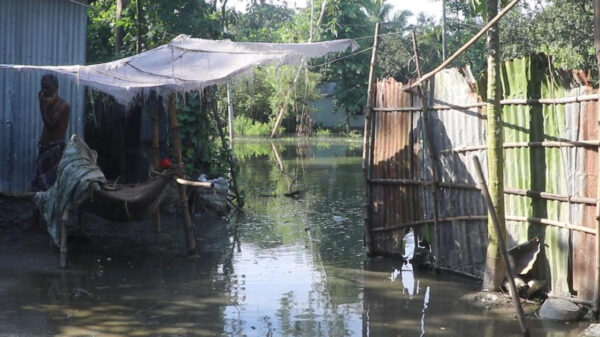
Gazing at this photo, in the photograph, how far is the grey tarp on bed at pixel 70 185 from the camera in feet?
29.2

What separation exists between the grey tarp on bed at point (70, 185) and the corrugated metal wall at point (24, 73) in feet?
5.50

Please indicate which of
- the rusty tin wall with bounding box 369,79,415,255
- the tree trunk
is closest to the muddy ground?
the rusty tin wall with bounding box 369,79,415,255

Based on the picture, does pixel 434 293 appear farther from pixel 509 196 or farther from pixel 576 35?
pixel 576 35

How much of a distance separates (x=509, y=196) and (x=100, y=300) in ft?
14.2

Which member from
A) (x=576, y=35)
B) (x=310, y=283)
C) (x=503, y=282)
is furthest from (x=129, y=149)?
(x=576, y=35)

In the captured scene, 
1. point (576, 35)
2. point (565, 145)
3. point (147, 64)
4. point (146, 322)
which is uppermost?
point (576, 35)

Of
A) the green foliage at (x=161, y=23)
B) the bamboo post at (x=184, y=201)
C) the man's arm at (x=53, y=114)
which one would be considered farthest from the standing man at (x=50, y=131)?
the green foliage at (x=161, y=23)

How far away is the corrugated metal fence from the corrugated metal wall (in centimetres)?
526

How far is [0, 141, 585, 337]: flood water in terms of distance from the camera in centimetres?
680

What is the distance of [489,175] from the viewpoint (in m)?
7.49

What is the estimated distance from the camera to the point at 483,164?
802cm

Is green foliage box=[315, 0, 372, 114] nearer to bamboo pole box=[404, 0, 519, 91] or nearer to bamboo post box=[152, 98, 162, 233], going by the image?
bamboo post box=[152, 98, 162, 233]

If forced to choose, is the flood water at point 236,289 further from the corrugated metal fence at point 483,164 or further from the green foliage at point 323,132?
the green foliage at point 323,132

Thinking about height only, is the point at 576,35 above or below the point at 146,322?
above
